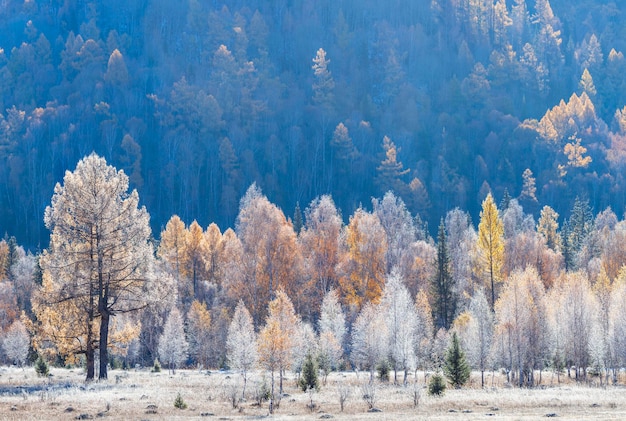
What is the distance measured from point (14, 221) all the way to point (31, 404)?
131 m

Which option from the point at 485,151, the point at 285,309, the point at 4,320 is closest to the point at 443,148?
the point at 485,151

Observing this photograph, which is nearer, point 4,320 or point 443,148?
point 4,320

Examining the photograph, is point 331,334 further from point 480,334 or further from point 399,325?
point 480,334

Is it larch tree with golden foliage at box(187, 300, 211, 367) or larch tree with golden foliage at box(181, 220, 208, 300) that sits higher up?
larch tree with golden foliage at box(181, 220, 208, 300)

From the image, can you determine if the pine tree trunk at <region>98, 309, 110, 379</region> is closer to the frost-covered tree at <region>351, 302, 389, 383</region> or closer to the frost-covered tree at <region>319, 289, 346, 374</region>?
the frost-covered tree at <region>319, 289, 346, 374</region>

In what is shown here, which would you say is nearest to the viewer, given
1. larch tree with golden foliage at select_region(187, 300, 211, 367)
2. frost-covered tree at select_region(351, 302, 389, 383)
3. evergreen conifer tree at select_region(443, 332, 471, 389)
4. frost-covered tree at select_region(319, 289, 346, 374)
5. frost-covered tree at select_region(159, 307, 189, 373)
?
evergreen conifer tree at select_region(443, 332, 471, 389)

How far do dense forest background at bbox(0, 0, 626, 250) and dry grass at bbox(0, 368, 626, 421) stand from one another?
361 ft

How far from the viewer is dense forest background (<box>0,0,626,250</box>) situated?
516 feet

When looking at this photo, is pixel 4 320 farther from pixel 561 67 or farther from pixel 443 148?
pixel 561 67

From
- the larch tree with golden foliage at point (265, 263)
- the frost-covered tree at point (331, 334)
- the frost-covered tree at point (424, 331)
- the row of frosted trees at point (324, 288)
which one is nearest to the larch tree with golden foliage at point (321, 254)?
the row of frosted trees at point (324, 288)

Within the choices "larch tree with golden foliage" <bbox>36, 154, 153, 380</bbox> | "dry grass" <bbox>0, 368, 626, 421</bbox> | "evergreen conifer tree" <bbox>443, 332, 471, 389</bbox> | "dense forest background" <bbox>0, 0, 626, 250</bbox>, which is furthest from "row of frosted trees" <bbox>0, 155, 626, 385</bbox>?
"dense forest background" <bbox>0, 0, 626, 250</bbox>

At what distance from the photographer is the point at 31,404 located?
1232 inches

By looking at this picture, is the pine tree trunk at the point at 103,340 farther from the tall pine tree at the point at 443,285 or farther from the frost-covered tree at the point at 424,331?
the tall pine tree at the point at 443,285

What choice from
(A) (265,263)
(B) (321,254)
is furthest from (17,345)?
(B) (321,254)
